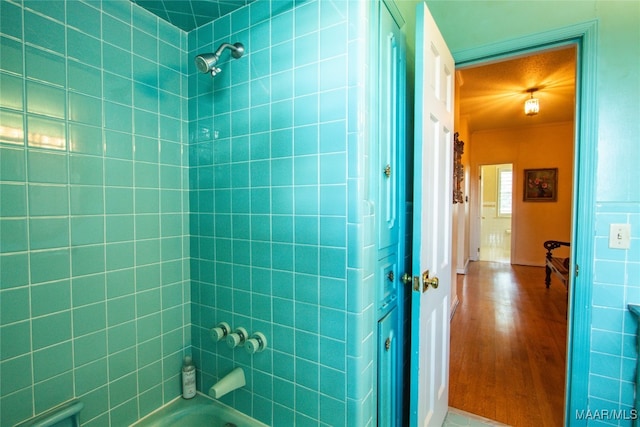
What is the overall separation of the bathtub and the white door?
750 mm

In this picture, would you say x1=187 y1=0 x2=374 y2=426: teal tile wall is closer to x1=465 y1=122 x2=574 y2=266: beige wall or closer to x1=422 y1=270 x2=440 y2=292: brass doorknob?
x1=422 y1=270 x2=440 y2=292: brass doorknob

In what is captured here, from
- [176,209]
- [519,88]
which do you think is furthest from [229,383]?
[519,88]

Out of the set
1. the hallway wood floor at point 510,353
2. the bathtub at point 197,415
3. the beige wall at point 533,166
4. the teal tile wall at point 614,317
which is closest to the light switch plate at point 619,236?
the teal tile wall at point 614,317

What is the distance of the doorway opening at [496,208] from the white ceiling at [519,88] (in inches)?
97.1

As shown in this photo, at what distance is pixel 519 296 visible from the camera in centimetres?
381

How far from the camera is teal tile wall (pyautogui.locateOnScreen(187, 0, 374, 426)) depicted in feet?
3.10

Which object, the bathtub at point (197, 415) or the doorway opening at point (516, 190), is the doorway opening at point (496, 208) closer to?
the doorway opening at point (516, 190)

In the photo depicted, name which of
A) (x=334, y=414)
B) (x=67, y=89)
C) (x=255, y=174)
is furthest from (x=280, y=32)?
(x=334, y=414)

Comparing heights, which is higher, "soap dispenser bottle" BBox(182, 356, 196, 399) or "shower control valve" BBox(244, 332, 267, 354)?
"shower control valve" BBox(244, 332, 267, 354)

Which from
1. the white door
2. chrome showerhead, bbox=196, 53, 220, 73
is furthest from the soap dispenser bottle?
chrome showerhead, bbox=196, 53, 220, 73

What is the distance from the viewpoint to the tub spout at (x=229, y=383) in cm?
111

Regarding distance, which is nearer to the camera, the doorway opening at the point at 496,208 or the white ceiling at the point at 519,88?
the white ceiling at the point at 519,88

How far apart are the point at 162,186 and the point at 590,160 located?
2.01 meters

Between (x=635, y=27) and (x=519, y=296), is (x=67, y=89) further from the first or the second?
(x=519, y=296)
